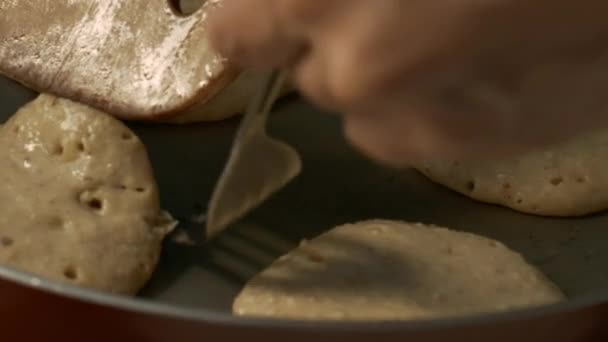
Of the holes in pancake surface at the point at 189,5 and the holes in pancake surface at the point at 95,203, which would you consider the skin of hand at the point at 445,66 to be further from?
the holes in pancake surface at the point at 189,5

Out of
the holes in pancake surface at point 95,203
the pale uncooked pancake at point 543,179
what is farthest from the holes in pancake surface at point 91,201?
the pale uncooked pancake at point 543,179

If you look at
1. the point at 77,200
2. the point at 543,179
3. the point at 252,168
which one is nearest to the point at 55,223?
the point at 77,200

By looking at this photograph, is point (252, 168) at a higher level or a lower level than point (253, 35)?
lower

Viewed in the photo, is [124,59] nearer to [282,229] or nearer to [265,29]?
[282,229]

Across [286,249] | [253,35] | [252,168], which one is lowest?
[286,249]

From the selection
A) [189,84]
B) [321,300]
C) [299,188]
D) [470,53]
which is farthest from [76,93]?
[470,53]

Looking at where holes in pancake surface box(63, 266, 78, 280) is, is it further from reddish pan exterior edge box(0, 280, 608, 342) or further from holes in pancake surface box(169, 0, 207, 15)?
holes in pancake surface box(169, 0, 207, 15)

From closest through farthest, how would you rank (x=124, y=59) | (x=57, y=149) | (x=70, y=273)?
(x=70, y=273)
(x=57, y=149)
(x=124, y=59)
